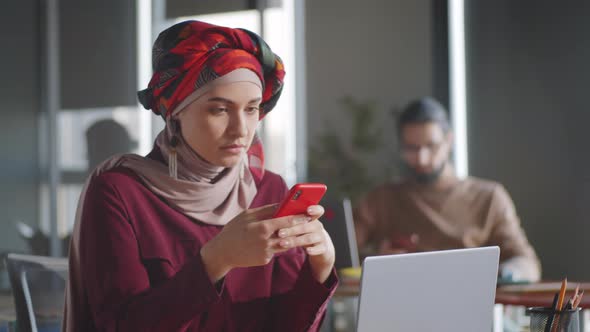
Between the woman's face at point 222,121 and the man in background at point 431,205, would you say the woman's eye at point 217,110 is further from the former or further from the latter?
the man in background at point 431,205

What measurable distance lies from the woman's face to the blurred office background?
12.3 ft

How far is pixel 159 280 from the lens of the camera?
162 cm

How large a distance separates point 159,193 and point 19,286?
45cm

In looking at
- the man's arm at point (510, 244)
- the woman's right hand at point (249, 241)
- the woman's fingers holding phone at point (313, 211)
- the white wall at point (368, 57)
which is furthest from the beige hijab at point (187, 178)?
the white wall at point (368, 57)

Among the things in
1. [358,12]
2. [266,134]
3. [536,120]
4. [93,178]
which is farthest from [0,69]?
[93,178]

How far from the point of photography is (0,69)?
17.1 ft

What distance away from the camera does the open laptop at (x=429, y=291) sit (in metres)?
1.37

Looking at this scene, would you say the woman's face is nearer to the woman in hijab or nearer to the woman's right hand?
the woman in hijab

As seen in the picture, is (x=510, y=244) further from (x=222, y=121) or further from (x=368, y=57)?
(x=368, y=57)

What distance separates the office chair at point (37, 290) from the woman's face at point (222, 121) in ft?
1.53

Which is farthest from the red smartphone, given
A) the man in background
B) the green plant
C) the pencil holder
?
the green plant

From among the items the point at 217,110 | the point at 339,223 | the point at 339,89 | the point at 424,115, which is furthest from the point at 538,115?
the point at 217,110

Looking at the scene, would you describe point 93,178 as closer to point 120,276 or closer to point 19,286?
point 120,276

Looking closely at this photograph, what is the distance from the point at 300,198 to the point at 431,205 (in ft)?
9.49
